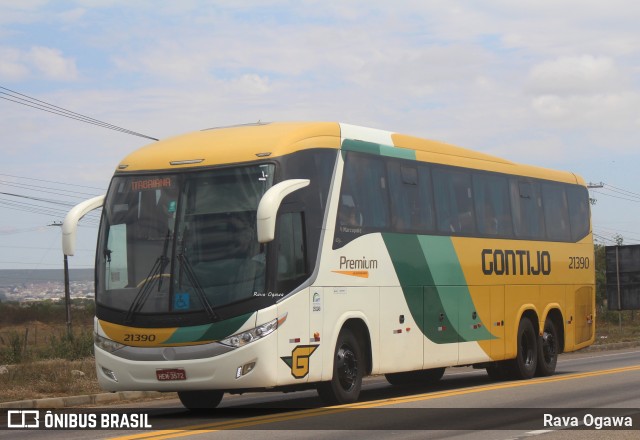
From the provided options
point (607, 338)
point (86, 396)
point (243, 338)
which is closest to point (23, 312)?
point (607, 338)

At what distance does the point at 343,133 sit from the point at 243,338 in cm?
382

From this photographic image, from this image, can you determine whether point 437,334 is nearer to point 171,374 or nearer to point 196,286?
point 196,286

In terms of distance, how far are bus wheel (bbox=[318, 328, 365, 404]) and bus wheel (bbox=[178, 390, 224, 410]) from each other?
1567 millimetres

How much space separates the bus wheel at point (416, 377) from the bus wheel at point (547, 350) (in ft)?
7.13

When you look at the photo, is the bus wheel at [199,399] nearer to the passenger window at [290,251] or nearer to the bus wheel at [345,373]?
the bus wheel at [345,373]

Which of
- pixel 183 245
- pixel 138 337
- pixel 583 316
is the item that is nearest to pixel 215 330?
pixel 138 337

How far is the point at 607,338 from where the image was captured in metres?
45.2

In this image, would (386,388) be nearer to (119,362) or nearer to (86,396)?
(86,396)

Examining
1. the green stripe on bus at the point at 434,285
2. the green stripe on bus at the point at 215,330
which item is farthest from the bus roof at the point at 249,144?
the green stripe on bus at the point at 215,330

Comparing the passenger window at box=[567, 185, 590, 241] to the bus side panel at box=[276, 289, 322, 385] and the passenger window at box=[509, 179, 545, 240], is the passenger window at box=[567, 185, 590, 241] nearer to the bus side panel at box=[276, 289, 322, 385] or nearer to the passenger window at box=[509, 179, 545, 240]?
the passenger window at box=[509, 179, 545, 240]

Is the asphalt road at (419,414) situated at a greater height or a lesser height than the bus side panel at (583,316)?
lesser

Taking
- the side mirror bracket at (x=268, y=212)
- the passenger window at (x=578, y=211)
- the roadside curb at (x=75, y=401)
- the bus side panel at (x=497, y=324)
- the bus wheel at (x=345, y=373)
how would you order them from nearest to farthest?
the side mirror bracket at (x=268, y=212)
the bus wheel at (x=345, y=373)
the roadside curb at (x=75, y=401)
the bus side panel at (x=497, y=324)
the passenger window at (x=578, y=211)

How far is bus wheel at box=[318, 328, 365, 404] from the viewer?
16547 mm

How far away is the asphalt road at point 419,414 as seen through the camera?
12992mm
